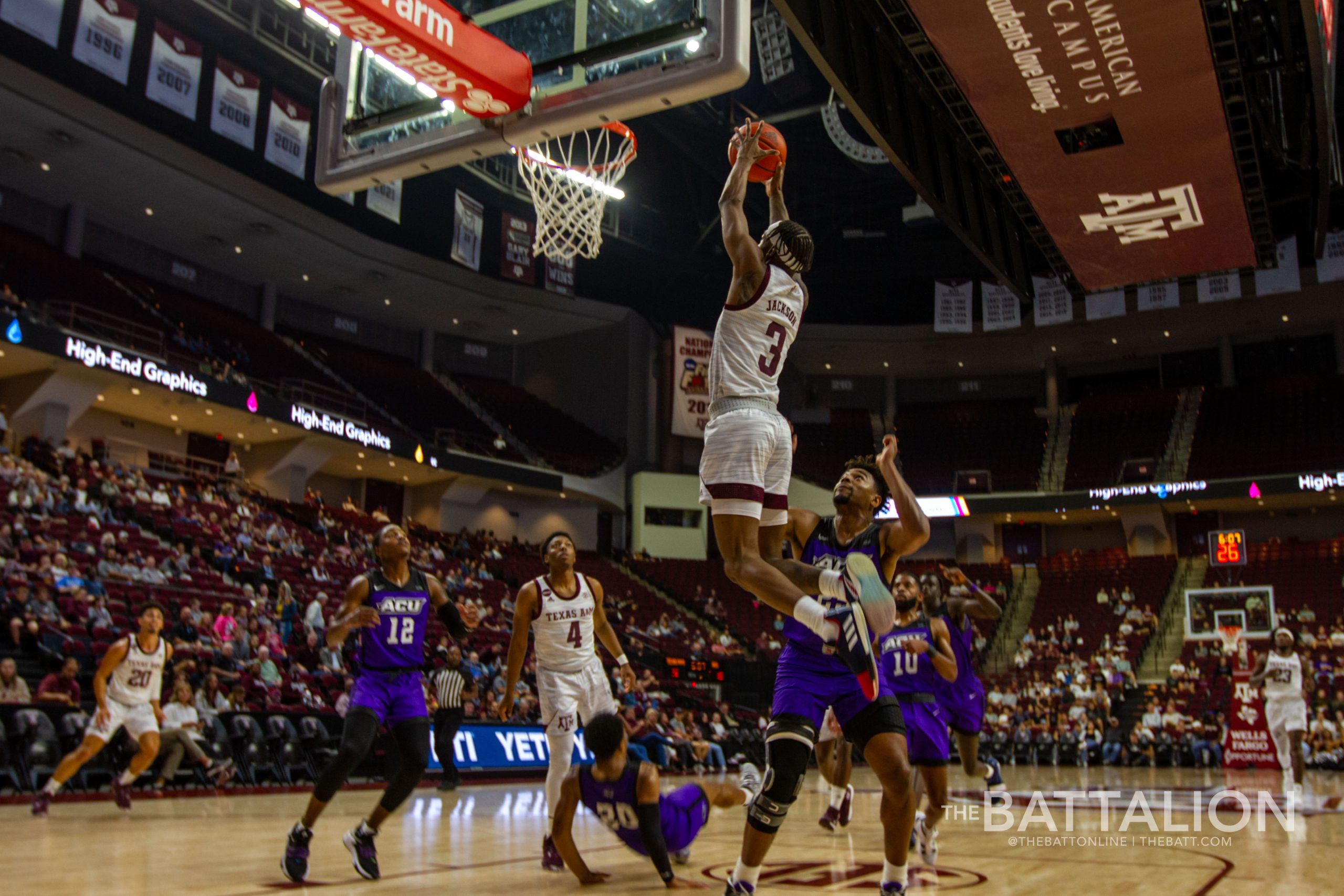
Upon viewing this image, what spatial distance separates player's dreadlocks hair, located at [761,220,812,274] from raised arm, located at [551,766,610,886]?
115 inches

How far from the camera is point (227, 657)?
14133mm

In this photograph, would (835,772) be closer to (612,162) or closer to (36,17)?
(612,162)

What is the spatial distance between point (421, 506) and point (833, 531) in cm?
2997

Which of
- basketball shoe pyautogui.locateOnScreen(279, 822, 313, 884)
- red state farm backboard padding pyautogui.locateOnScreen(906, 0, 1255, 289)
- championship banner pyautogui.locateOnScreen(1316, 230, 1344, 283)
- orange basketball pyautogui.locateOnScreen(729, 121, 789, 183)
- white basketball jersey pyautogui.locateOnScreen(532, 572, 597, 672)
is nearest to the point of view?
orange basketball pyautogui.locateOnScreen(729, 121, 789, 183)

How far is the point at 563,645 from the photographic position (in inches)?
274

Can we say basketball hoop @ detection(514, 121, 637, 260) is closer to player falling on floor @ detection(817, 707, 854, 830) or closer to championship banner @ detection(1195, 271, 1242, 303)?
player falling on floor @ detection(817, 707, 854, 830)

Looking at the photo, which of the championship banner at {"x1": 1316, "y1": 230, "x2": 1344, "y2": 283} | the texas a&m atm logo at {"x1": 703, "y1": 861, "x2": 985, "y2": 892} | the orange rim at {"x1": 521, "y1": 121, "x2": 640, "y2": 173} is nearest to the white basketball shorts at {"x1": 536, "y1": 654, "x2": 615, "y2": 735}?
the texas a&m atm logo at {"x1": 703, "y1": 861, "x2": 985, "y2": 892}

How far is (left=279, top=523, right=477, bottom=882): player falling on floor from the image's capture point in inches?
222

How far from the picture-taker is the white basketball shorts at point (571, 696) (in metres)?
6.81

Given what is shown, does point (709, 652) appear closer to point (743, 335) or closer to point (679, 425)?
point (679, 425)

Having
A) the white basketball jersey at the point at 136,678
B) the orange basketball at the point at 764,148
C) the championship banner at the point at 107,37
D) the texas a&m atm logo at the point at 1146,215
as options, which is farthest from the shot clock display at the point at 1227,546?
the championship banner at the point at 107,37

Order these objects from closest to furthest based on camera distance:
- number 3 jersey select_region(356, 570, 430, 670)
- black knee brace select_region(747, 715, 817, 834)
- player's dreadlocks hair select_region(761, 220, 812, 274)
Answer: black knee brace select_region(747, 715, 817, 834) < player's dreadlocks hair select_region(761, 220, 812, 274) < number 3 jersey select_region(356, 570, 430, 670)

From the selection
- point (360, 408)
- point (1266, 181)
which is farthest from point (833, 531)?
point (360, 408)

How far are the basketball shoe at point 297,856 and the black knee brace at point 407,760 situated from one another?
1.49 feet
